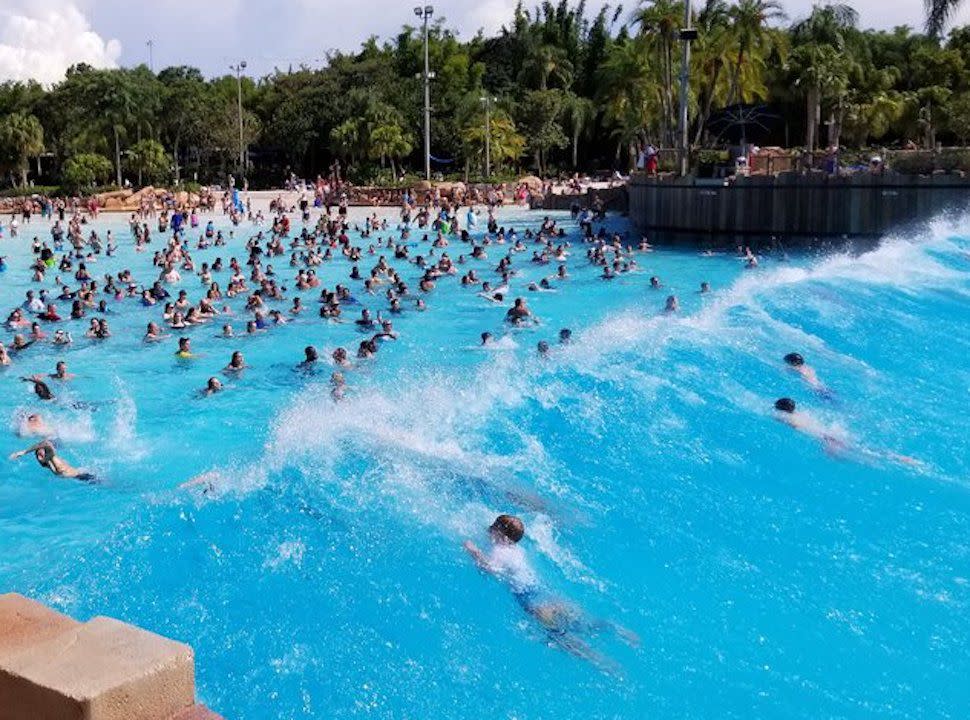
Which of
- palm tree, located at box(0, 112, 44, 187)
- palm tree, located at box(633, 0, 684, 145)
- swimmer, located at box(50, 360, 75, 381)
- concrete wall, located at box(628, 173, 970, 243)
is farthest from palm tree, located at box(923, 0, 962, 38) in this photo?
palm tree, located at box(0, 112, 44, 187)

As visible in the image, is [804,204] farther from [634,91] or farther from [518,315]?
[634,91]

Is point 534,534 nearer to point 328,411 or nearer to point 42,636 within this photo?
point 328,411

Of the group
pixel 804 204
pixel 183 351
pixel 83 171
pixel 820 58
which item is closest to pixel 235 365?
pixel 183 351

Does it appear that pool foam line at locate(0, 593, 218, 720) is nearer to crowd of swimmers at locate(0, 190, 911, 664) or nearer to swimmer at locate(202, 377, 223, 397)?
crowd of swimmers at locate(0, 190, 911, 664)

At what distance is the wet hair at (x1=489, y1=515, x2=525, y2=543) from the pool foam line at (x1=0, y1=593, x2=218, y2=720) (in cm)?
646

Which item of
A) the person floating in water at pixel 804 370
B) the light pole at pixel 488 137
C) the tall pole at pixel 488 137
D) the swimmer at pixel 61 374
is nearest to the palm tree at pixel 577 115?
the light pole at pixel 488 137

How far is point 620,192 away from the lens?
50.6 m

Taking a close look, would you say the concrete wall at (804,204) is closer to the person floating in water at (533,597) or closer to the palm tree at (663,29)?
the palm tree at (663,29)

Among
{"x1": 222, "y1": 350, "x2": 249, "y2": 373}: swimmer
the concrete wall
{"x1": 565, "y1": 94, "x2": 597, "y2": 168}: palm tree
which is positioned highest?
{"x1": 565, "y1": 94, "x2": 597, "y2": 168}: palm tree

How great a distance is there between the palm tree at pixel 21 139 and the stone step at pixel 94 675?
216ft

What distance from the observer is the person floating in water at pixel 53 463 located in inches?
498

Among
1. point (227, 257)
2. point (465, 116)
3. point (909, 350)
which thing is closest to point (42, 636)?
point (909, 350)

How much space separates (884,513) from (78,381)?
1360cm

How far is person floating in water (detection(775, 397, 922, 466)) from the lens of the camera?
12.4 meters
